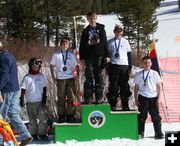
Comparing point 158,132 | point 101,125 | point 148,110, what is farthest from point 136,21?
point 101,125

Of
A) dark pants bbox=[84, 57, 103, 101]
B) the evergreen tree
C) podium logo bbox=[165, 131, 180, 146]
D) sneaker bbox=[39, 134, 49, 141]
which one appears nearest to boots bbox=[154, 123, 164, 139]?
dark pants bbox=[84, 57, 103, 101]

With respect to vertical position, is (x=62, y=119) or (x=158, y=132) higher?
(x=62, y=119)

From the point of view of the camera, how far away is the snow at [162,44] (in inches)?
285

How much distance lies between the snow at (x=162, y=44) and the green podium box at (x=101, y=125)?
12 centimetres

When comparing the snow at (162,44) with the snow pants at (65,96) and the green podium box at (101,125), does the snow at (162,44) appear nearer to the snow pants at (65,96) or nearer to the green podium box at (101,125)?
the green podium box at (101,125)

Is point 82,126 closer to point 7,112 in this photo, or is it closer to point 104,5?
point 7,112

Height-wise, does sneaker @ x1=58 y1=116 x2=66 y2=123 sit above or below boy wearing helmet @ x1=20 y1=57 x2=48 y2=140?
below

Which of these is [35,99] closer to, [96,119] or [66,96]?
[66,96]

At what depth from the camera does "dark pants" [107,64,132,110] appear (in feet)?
25.4

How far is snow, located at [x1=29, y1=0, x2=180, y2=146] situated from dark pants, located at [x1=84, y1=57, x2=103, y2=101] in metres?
0.80

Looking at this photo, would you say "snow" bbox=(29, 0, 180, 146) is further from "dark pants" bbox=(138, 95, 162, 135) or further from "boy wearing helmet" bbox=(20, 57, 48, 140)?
"boy wearing helmet" bbox=(20, 57, 48, 140)

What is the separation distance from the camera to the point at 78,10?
39.2m

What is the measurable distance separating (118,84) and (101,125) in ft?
2.74

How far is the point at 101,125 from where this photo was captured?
747 cm
